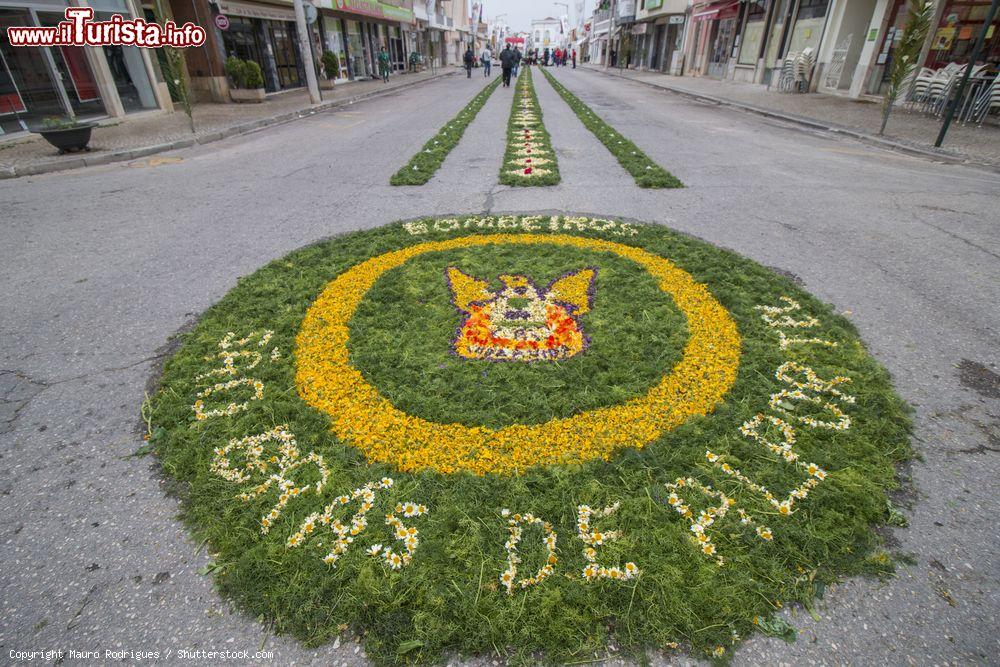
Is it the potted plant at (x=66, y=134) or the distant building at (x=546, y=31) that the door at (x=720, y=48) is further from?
the distant building at (x=546, y=31)

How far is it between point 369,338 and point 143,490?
64.5 inches

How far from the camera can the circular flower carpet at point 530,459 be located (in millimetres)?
1880

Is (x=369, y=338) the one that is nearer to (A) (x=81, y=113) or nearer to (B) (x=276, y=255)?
(B) (x=276, y=255)

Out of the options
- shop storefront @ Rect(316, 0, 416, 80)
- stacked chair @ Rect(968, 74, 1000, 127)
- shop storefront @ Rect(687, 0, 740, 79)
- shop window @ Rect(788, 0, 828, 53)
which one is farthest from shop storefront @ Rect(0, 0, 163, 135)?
shop storefront @ Rect(687, 0, 740, 79)

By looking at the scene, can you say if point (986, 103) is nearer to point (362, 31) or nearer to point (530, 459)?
point (530, 459)

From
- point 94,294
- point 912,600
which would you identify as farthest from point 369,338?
point 912,600

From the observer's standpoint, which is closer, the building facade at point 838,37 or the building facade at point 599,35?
the building facade at point 838,37

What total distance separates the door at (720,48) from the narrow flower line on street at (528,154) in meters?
23.1

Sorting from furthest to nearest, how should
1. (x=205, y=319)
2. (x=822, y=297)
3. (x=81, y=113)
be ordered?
(x=81, y=113)
(x=822, y=297)
(x=205, y=319)

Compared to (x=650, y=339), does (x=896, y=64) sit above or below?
above

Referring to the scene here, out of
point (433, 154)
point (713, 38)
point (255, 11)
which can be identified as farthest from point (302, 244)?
point (713, 38)

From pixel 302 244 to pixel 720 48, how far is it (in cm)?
3723

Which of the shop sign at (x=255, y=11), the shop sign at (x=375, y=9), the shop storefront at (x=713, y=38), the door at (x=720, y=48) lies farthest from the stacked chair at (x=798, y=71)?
the shop sign at (x=255, y=11)

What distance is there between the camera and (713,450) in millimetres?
2551
